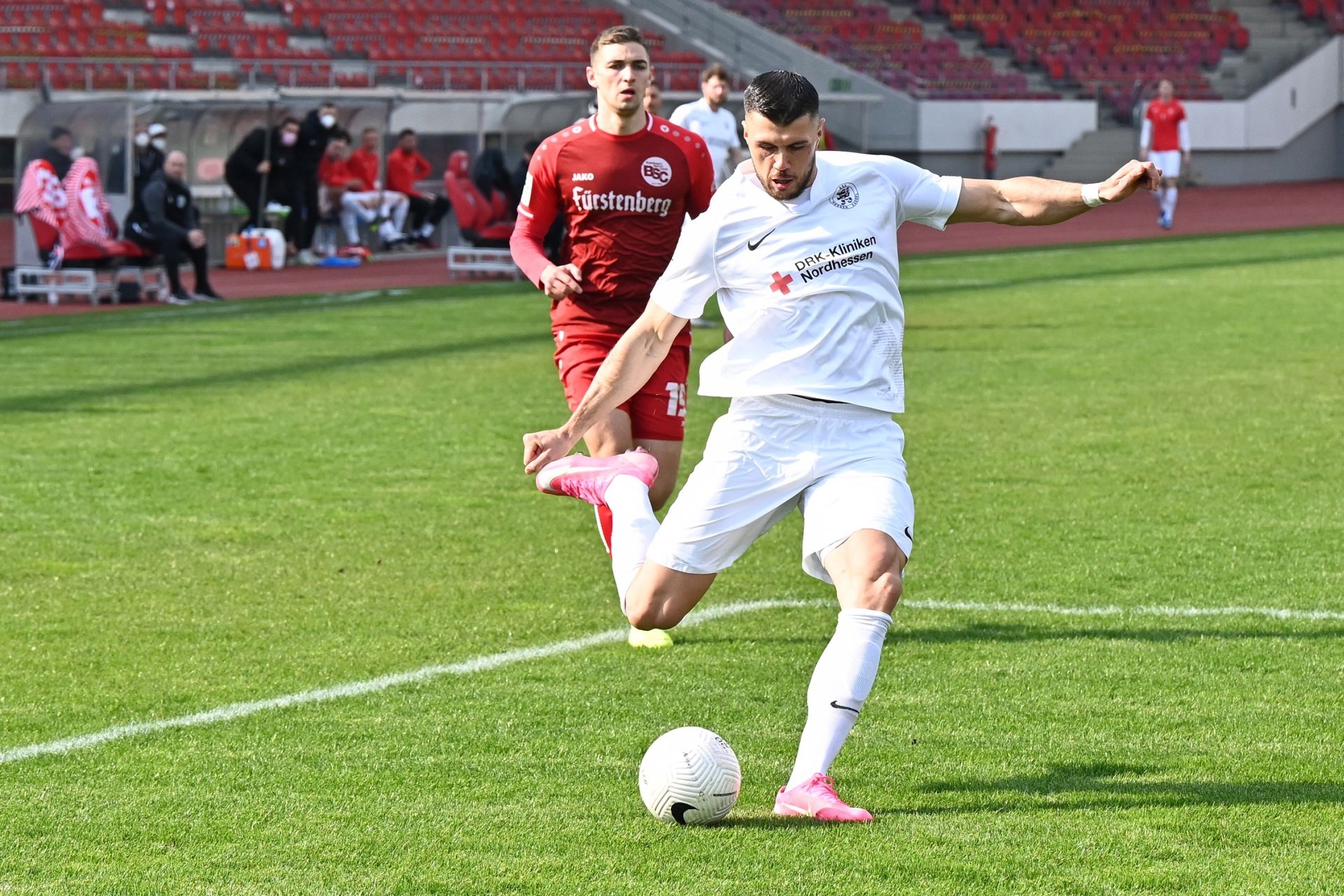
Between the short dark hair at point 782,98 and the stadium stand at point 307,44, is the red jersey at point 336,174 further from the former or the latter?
the short dark hair at point 782,98

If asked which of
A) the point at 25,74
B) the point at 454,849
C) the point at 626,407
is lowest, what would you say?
the point at 454,849

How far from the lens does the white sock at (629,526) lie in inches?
216

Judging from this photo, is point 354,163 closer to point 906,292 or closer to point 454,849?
point 906,292

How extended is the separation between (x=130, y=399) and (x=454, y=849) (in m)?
8.99

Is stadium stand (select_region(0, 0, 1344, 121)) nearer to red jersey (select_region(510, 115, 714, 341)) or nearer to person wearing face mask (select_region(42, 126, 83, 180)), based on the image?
person wearing face mask (select_region(42, 126, 83, 180))

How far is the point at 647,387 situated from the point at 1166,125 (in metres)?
24.3

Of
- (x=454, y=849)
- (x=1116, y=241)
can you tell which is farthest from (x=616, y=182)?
(x=1116, y=241)

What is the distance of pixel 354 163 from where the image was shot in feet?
85.5

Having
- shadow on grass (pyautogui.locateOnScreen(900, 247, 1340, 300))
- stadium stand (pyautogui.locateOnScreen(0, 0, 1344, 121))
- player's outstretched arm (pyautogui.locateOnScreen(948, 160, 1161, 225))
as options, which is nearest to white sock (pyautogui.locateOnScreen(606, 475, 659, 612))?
player's outstretched arm (pyautogui.locateOnScreen(948, 160, 1161, 225))

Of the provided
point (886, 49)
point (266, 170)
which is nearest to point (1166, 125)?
point (886, 49)

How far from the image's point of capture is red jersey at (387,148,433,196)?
26.5 meters

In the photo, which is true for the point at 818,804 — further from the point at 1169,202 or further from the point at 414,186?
the point at 1169,202

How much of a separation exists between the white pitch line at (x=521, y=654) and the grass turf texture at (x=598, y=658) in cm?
8

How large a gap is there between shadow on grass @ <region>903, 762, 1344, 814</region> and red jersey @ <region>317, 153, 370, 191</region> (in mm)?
21643
